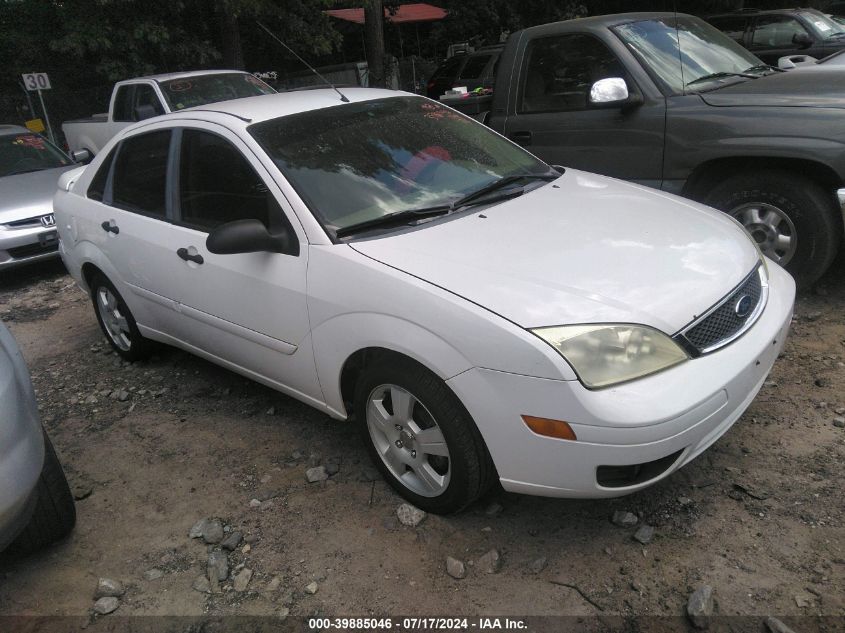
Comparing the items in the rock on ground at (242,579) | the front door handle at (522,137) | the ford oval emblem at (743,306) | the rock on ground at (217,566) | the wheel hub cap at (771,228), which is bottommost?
the rock on ground at (242,579)

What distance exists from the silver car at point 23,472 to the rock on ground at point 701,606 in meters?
2.20

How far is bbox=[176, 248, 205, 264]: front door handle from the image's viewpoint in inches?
131

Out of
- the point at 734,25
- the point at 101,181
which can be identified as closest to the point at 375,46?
the point at 734,25

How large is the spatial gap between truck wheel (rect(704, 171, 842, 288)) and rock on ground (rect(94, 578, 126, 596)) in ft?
12.7

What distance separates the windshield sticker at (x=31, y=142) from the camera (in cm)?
841

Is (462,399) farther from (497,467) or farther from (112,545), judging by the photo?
(112,545)

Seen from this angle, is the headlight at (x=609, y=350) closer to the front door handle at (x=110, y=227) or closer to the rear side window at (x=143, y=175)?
the rear side window at (x=143, y=175)

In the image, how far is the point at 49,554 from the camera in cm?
287

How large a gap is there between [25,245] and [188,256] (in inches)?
176

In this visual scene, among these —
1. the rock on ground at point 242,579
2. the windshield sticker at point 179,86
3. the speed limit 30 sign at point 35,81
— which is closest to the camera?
the rock on ground at point 242,579

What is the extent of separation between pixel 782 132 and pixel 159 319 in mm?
3732

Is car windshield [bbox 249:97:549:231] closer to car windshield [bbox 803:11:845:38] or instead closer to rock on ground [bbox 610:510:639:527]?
rock on ground [bbox 610:510:639:527]

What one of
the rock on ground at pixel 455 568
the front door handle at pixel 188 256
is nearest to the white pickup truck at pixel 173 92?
the front door handle at pixel 188 256

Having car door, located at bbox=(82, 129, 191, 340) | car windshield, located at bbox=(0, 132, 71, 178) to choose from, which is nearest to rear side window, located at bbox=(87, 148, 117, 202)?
car door, located at bbox=(82, 129, 191, 340)
